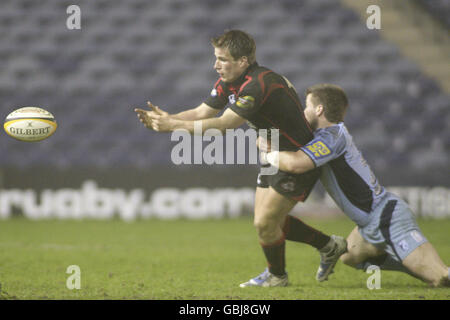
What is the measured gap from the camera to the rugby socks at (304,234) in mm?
4609

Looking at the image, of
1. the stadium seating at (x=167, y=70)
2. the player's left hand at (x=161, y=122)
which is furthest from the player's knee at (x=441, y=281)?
the stadium seating at (x=167, y=70)

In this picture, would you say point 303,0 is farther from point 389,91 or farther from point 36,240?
point 36,240

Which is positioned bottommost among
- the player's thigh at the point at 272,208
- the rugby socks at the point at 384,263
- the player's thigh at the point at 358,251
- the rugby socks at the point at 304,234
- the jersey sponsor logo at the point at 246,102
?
the rugby socks at the point at 384,263

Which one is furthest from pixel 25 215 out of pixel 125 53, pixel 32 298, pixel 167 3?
pixel 32 298

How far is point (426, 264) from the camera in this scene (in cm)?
428

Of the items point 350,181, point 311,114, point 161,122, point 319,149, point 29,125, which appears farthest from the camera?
point 29,125

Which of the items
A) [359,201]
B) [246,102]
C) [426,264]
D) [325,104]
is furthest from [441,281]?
[246,102]

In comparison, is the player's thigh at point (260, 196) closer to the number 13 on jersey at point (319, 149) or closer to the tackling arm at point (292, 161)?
the tackling arm at point (292, 161)

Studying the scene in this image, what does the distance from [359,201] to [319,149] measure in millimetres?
524

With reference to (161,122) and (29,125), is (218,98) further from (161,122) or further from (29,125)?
(29,125)

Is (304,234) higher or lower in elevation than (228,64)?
lower

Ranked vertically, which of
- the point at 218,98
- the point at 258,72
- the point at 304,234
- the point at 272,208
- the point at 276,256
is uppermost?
the point at 258,72

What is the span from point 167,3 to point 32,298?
8.95 m

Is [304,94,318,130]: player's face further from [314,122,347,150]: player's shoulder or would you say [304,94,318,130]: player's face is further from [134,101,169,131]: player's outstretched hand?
[134,101,169,131]: player's outstretched hand
